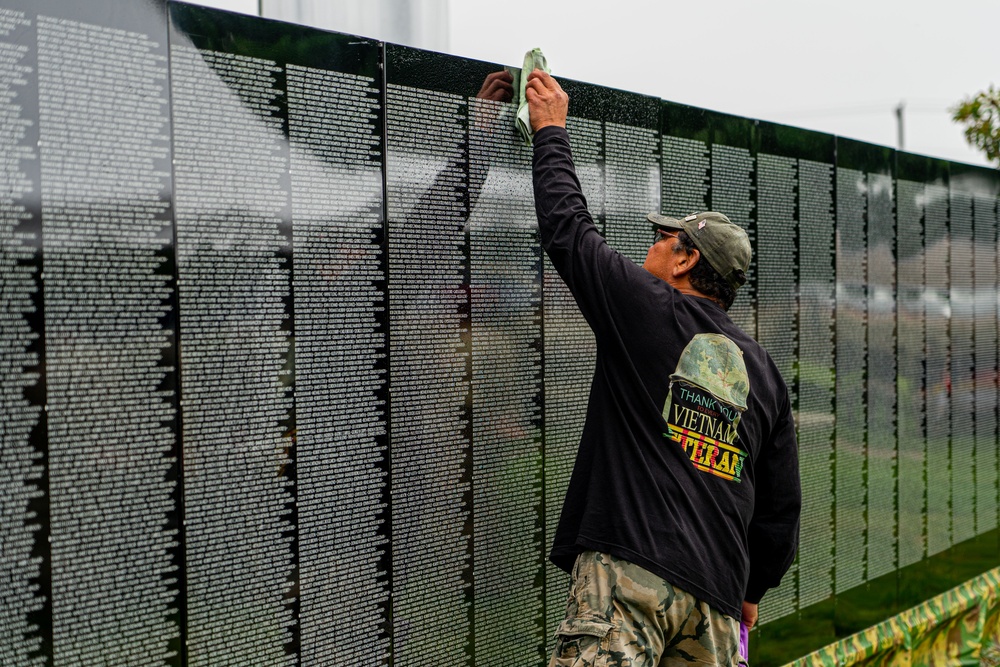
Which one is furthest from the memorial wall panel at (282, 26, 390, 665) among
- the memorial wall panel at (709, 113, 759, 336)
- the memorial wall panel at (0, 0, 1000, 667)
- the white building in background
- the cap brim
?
the memorial wall panel at (709, 113, 759, 336)

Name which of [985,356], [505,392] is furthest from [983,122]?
[505,392]

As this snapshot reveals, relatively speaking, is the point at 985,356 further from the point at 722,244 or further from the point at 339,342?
the point at 339,342

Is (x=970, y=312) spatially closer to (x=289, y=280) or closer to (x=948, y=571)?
(x=948, y=571)

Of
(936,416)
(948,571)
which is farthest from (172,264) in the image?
(948,571)

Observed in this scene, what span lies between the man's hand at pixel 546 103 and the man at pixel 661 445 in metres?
0.16

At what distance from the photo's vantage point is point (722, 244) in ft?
10.5

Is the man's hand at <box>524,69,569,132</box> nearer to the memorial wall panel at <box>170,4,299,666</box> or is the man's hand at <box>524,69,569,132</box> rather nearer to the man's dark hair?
the man's dark hair

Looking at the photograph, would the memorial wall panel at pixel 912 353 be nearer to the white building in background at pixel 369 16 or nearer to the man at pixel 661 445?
the man at pixel 661 445

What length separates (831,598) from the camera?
5.43 meters

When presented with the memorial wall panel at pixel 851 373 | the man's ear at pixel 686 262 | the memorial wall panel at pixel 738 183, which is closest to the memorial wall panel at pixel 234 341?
the man's ear at pixel 686 262

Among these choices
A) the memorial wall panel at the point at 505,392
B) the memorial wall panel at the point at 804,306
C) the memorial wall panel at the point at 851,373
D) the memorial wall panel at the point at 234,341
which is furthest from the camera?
the memorial wall panel at the point at 851,373

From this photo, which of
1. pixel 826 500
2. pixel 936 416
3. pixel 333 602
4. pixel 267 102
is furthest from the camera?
pixel 936 416

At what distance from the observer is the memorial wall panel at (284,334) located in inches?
99.6

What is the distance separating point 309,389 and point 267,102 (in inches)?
36.9
